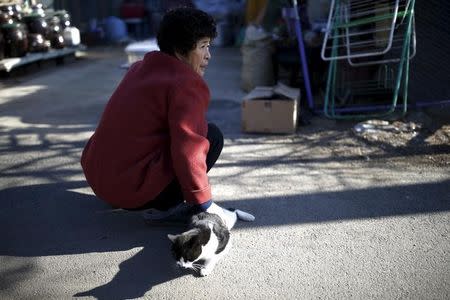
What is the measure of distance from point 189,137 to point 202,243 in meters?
0.49

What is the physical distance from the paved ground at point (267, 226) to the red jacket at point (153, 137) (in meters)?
0.36

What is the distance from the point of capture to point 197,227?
1945 mm

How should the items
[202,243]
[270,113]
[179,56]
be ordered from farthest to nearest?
[270,113], [179,56], [202,243]

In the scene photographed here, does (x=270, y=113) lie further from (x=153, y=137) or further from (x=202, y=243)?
(x=202, y=243)

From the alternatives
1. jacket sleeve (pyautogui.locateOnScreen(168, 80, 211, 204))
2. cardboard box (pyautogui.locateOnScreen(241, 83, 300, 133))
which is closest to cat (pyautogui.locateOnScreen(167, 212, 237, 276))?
jacket sleeve (pyautogui.locateOnScreen(168, 80, 211, 204))

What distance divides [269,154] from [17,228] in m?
1.97

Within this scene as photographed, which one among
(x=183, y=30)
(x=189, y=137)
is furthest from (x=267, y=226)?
(x=183, y=30)

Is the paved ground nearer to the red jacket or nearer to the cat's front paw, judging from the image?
the cat's front paw

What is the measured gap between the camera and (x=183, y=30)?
201 cm

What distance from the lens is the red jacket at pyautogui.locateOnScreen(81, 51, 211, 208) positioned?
1970 mm

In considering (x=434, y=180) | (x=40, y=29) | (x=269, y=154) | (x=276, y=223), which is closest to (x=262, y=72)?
(x=269, y=154)

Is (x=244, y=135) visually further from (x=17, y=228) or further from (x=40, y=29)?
(x=40, y=29)

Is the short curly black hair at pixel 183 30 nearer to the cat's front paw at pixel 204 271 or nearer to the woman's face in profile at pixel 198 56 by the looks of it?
the woman's face in profile at pixel 198 56

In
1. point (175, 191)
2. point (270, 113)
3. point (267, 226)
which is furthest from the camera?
point (270, 113)
